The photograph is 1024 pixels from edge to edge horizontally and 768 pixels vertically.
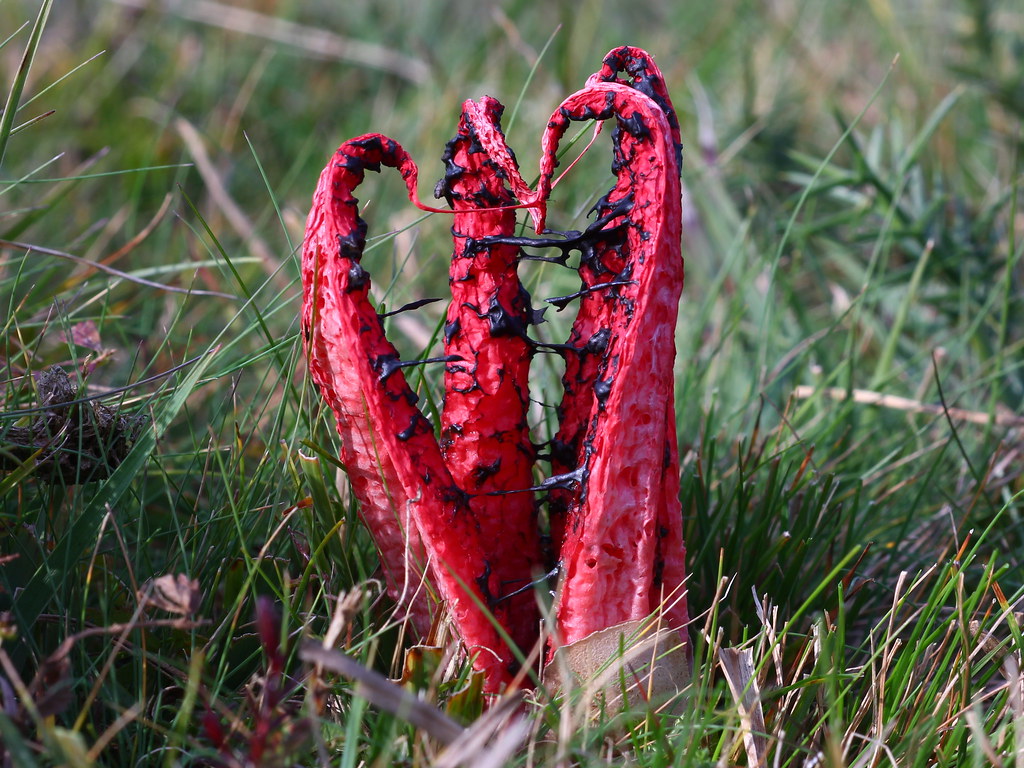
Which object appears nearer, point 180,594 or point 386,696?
point 386,696

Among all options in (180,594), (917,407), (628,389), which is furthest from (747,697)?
(917,407)

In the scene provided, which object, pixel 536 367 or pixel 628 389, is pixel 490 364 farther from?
pixel 536 367

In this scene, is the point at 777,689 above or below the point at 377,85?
below

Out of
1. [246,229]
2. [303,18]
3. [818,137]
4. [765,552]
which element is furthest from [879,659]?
[303,18]

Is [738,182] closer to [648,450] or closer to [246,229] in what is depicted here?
[246,229]

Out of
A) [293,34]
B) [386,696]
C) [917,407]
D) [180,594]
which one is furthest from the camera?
[293,34]

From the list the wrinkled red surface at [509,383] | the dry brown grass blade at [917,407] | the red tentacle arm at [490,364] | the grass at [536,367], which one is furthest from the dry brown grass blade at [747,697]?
the dry brown grass blade at [917,407]
